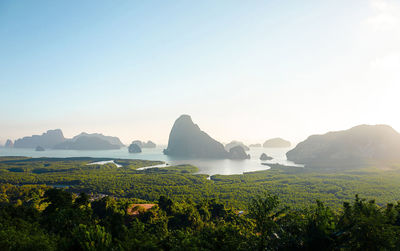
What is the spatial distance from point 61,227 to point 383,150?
832ft

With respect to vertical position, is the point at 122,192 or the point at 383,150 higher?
the point at 383,150

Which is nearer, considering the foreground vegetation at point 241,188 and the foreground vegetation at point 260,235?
the foreground vegetation at point 260,235

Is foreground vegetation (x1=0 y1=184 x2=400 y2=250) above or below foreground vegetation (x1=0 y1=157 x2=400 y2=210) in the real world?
above

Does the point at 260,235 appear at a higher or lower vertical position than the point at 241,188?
higher

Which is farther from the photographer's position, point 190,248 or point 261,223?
point 261,223

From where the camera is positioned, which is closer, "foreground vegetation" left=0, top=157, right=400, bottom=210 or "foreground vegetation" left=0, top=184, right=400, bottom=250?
"foreground vegetation" left=0, top=184, right=400, bottom=250

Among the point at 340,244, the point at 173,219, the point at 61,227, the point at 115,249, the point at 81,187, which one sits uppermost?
the point at 340,244

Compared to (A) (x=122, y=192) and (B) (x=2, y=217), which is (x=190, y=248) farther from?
(A) (x=122, y=192)

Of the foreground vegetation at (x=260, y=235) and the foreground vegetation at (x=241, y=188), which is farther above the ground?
the foreground vegetation at (x=260, y=235)

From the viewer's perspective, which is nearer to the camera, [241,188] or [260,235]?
[260,235]

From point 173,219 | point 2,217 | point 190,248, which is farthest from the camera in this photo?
point 173,219

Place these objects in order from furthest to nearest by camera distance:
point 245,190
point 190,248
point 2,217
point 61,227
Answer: point 245,190
point 2,217
point 61,227
point 190,248

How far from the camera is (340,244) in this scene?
20328mm

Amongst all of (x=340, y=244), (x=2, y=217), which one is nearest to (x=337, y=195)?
(x=340, y=244)
